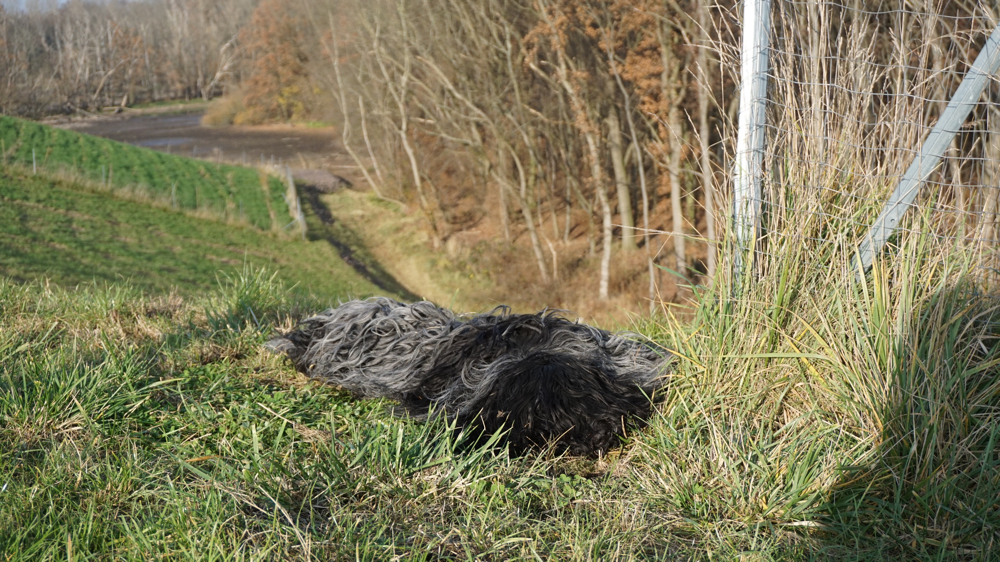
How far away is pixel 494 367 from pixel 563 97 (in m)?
20.8

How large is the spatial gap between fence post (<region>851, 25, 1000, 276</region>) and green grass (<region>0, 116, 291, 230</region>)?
92.6ft

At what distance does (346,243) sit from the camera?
99.9 feet

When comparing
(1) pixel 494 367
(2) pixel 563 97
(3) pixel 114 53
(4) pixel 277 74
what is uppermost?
(3) pixel 114 53

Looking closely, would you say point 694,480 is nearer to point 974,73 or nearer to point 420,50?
point 974,73

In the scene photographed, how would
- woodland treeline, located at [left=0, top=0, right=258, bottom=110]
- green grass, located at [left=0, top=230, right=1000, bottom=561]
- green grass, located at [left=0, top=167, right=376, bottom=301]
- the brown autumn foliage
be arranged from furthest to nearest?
1. woodland treeline, located at [left=0, top=0, right=258, bottom=110]
2. the brown autumn foliage
3. green grass, located at [left=0, top=167, right=376, bottom=301]
4. green grass, located at [left=0, top=230, right=1000, bottom=561]

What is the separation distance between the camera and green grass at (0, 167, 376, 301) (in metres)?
18.1

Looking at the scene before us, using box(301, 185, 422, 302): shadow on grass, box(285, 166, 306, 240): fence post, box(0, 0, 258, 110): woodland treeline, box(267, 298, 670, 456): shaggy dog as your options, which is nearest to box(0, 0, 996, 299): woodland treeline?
box(267, 298, 670, 456): shaggy dog

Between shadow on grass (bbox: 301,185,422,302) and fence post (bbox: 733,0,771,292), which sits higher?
fence post (bbox: 733,0,771,292)

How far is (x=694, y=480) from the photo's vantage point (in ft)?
8.45

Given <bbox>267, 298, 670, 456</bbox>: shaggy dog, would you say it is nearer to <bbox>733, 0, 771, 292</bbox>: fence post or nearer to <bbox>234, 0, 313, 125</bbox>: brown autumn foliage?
<bbox>733, 0, 771, 292</bbox>: fence post

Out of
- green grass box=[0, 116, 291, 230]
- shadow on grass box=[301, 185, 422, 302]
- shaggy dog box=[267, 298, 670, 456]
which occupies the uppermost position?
shaggy dog box=[267, 298, 670, 456]

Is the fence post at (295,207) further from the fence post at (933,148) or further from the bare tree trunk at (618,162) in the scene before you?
the fence post at (933,148)

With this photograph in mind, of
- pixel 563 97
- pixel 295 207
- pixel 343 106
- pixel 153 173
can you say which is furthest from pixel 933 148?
pixel 153 173

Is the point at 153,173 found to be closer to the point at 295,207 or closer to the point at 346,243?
the point at 295,207
